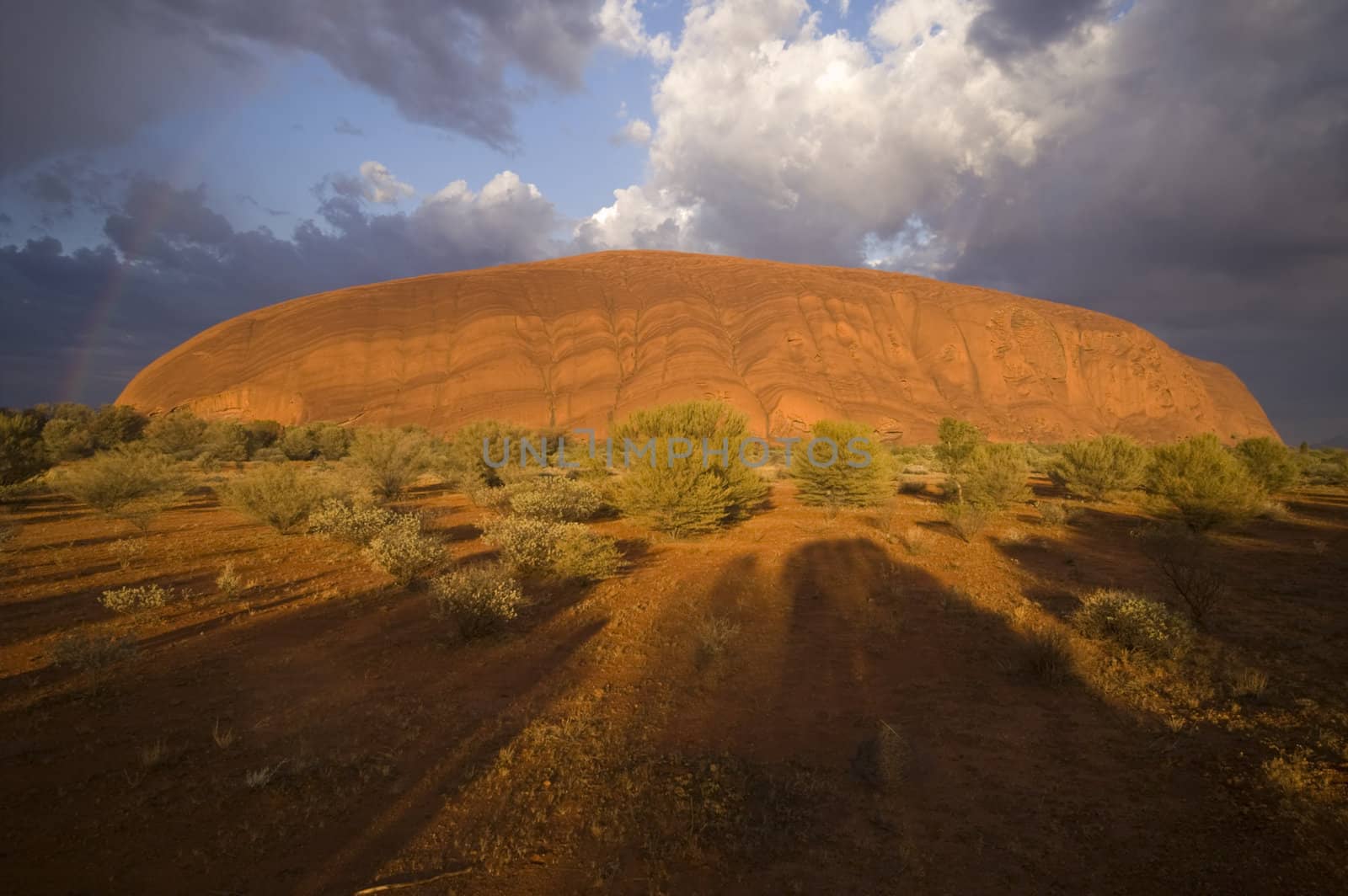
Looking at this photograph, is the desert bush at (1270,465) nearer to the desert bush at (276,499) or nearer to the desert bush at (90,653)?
the desert bush at (276,499)

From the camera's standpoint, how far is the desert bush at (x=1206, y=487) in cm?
1409

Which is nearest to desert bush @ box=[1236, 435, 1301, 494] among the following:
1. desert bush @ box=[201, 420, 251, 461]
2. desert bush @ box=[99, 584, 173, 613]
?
desert bush @ box=[99, 584, 173, 613]

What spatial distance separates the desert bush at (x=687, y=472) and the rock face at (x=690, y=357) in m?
36.1

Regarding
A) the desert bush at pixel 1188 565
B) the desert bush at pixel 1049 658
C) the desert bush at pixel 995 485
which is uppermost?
the desert bush at pixel 995 485

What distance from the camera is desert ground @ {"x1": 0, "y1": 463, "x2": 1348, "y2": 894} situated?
361 centimetres

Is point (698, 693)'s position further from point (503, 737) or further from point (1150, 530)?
point (1150, 530)

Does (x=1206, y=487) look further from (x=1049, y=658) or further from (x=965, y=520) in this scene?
(x=1049, y=658)

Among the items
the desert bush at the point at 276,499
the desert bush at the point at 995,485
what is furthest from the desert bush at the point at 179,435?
the desert bush at the point at 995,485

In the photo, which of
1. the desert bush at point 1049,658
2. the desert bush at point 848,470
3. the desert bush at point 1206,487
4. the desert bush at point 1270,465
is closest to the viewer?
the desert bush at point 1049,658

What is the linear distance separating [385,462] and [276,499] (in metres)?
6.04

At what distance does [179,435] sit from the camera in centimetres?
3353

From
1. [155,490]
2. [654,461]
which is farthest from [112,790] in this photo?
[155,490]

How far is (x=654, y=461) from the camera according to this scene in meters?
13.4

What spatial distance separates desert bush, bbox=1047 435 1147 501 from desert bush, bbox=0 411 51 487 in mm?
32125
